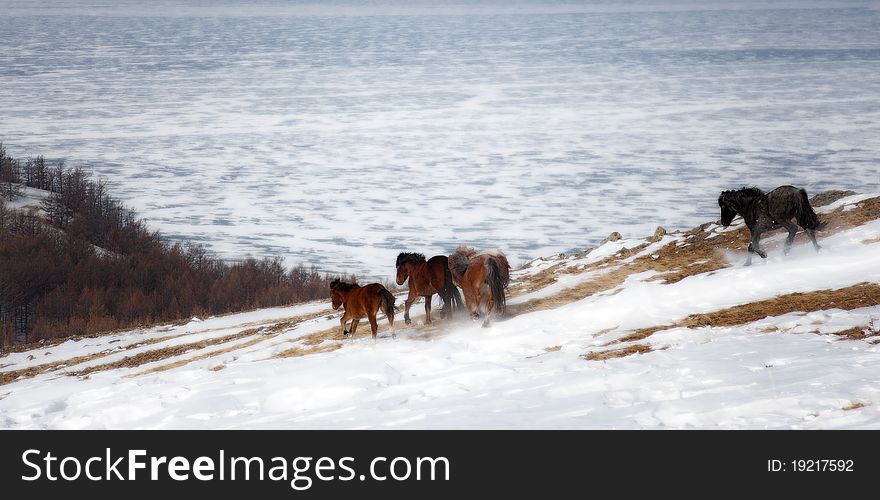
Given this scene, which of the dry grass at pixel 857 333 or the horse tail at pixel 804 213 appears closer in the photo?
the dry grass at pixel 857 333

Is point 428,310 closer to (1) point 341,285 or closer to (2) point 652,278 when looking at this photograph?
(1) point 341,285

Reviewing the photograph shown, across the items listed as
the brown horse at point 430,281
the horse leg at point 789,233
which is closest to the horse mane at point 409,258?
the brown horse at point 430,281

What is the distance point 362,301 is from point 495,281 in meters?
2.42

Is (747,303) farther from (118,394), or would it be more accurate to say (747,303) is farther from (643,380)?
(118,394)

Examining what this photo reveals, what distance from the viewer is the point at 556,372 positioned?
557 inches

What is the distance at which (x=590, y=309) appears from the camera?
57.8 ft

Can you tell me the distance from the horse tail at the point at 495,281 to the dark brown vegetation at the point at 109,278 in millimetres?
55086

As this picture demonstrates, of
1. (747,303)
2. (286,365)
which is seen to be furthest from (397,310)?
(747,303)

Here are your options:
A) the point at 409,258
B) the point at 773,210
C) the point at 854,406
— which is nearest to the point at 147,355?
the point at 409,258

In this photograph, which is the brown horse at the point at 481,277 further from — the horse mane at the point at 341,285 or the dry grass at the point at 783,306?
the dry grass at the point at 783,306

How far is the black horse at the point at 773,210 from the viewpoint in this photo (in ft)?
59.6

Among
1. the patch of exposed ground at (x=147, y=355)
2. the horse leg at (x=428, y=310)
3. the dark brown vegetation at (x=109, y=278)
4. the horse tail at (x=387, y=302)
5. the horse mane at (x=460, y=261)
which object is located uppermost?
the horse mane at (x=460, y=261)

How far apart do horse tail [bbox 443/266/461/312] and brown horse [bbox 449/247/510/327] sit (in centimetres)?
22

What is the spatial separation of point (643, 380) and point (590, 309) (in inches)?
187
